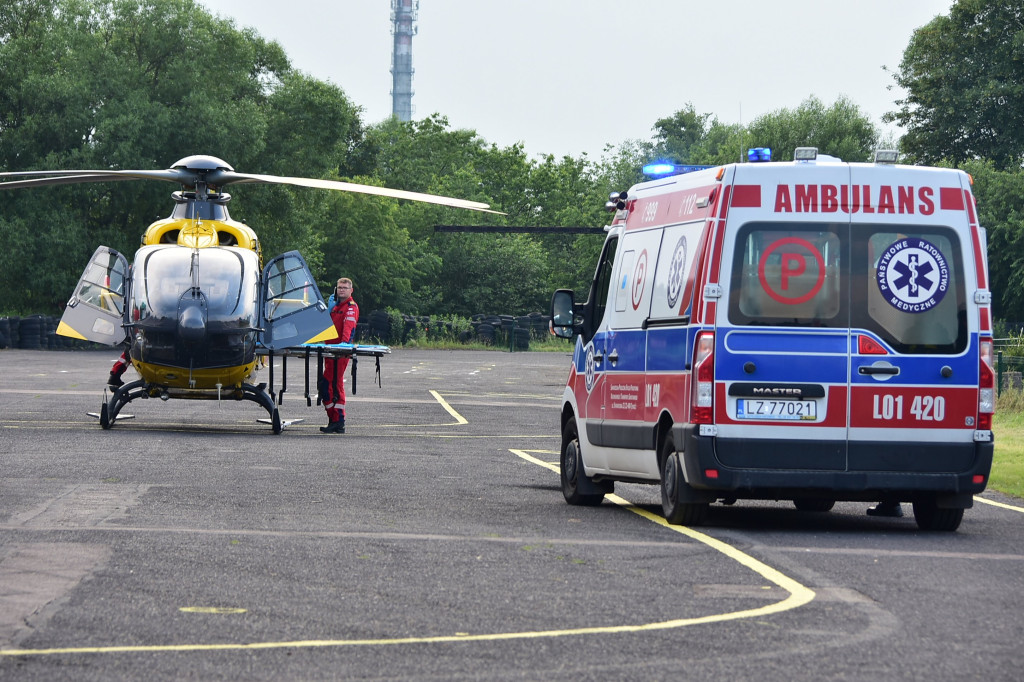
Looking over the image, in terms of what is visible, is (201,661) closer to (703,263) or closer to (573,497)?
(703,263)

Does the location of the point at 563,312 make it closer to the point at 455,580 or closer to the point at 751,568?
the point at 751,568

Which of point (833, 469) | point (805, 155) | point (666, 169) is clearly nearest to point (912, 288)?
point (805, 155)

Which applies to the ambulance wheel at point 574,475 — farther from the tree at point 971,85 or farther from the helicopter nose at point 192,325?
the tree at point 971,85

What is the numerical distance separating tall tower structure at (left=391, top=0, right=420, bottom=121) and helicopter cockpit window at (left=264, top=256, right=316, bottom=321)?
397 feet

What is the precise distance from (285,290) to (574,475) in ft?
32.3

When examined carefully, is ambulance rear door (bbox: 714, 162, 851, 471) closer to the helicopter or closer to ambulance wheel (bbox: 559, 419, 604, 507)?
ambulance wheel (bbox: 559, 419, 604, 507)

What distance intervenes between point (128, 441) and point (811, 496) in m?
10.1

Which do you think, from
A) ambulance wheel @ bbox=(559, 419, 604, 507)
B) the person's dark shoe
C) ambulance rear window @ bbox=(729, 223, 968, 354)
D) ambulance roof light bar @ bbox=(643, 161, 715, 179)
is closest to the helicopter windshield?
ambulance wheel @ bbox=(559, 419, 604, 507)

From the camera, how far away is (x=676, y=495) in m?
11.1

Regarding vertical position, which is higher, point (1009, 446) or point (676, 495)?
point (676, 495)

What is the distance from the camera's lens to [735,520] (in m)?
11.8

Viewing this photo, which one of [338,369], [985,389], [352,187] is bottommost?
[338,369]

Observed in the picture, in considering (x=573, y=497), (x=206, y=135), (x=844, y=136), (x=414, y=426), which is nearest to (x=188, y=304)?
(x=414, y=426)

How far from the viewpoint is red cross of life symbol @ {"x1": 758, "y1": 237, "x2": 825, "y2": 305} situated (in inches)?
426
